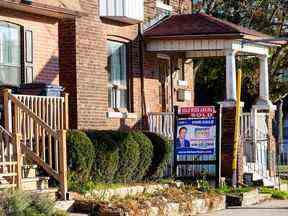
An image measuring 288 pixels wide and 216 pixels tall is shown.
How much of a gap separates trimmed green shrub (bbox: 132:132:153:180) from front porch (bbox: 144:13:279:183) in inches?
119

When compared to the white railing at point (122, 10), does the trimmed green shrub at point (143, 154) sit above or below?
below

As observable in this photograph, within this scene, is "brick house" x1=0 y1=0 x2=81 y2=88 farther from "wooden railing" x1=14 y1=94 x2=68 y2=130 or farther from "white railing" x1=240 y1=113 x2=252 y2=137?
"white railing" x1=240 y1=113 x2=252 y2=137

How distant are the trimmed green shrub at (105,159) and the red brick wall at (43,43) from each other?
2.44m

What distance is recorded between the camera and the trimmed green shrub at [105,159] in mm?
16641

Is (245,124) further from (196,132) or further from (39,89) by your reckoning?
(39,89)

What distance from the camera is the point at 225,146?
21.3m

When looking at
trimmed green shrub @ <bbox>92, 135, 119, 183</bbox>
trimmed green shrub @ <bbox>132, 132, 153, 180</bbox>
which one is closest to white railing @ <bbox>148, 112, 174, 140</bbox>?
trimmed green shrub @ <bbox>132, 132, 153, 180</bbox>

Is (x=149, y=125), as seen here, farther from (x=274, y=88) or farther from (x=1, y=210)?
(x=274, y=88)

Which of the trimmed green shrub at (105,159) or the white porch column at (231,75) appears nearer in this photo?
the trimmed green shrub at (105,159)

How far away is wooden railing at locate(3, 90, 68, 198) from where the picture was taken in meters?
14.4

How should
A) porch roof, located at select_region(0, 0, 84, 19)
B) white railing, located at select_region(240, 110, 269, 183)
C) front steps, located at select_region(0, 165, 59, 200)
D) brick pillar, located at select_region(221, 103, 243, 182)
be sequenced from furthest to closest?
white railing, located at select_region(240, 110, 269, 183), brick pillar, located at select_region(221, 103, 243, 182), porch roof, located at select_region(0, 0, 84, 19), front steps, located at select_region(0, 165, 59, 200)

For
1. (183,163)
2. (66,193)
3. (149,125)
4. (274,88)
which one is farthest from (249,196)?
(274,88)

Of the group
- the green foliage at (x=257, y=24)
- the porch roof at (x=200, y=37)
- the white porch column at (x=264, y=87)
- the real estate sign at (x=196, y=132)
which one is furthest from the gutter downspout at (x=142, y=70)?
the green foliage at (x=257, y=24)

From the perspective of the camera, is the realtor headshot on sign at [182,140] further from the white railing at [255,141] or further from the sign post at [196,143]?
the white railing at [255,141]
